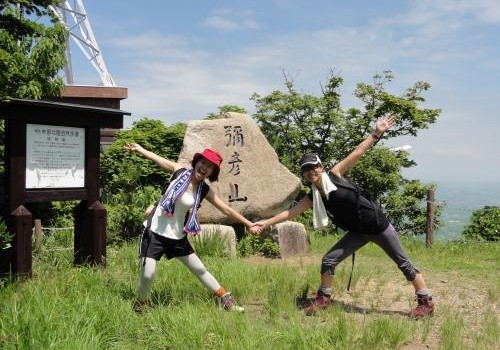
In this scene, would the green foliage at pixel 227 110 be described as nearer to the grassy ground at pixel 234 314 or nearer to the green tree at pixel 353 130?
the green tree at pixel 353 130

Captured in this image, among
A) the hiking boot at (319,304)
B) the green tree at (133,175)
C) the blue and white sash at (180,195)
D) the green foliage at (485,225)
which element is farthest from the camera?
the green foliage at (485,225)

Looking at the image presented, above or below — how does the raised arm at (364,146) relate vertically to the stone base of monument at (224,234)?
above

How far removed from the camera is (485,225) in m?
12.1

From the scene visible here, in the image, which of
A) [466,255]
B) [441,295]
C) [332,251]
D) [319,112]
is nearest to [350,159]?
[332,251]

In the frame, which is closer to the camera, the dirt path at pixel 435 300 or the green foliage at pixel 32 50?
the dirt path at pixel 435 300

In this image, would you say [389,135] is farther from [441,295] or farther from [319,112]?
[441,295]

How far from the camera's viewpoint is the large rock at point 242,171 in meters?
8.55

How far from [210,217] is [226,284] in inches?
128

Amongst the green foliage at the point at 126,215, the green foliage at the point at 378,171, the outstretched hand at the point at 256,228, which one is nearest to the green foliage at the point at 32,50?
the green foliage at the point at 126,215

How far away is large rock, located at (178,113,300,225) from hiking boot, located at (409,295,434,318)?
4.24 meters

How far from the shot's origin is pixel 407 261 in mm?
4633

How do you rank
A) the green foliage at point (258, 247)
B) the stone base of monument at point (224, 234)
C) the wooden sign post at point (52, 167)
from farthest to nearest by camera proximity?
1. the green foliage at point (258, 247)
2. the stone base of monument at point (224, 234)
3. the wooden sign post at point (52, 167)

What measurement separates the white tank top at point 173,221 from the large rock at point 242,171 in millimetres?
3999

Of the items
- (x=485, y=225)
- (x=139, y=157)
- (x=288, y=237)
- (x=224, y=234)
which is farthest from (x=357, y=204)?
(x=485, y=225)
